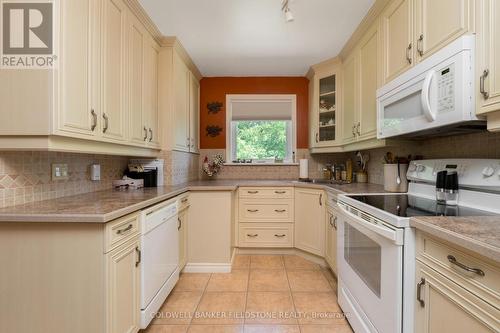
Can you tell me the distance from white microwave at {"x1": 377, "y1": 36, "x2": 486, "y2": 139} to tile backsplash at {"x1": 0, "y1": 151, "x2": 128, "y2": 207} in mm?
2205

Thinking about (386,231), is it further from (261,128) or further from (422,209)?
(261,128)

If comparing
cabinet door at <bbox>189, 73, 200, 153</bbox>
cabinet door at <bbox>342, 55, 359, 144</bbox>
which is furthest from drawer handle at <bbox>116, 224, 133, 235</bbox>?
cabinet door at <bbox>342, 55, 359, 144</bbox>

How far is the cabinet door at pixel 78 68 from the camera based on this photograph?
1253 mm

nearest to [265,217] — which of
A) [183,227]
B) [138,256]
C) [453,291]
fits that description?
[183,227]

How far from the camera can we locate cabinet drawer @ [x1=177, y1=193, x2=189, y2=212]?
7.39 ft

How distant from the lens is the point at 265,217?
302cm

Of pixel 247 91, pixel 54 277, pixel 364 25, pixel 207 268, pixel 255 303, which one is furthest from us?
pixel 247 91

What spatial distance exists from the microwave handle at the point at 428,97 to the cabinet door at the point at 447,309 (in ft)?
2.48

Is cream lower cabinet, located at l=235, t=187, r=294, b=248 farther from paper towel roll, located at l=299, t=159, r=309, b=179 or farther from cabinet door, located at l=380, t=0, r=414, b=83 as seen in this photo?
cabinet door, located at l=380, t=0, r=414, b=83

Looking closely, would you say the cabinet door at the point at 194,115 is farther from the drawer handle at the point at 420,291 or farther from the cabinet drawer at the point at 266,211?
the drawer handle at the point at 420,291

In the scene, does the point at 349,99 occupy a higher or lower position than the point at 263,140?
higher

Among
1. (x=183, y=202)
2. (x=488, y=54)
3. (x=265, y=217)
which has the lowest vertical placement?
(x=265, y=217)

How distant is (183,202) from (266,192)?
103cm

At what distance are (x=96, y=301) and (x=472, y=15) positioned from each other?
2.12 m
